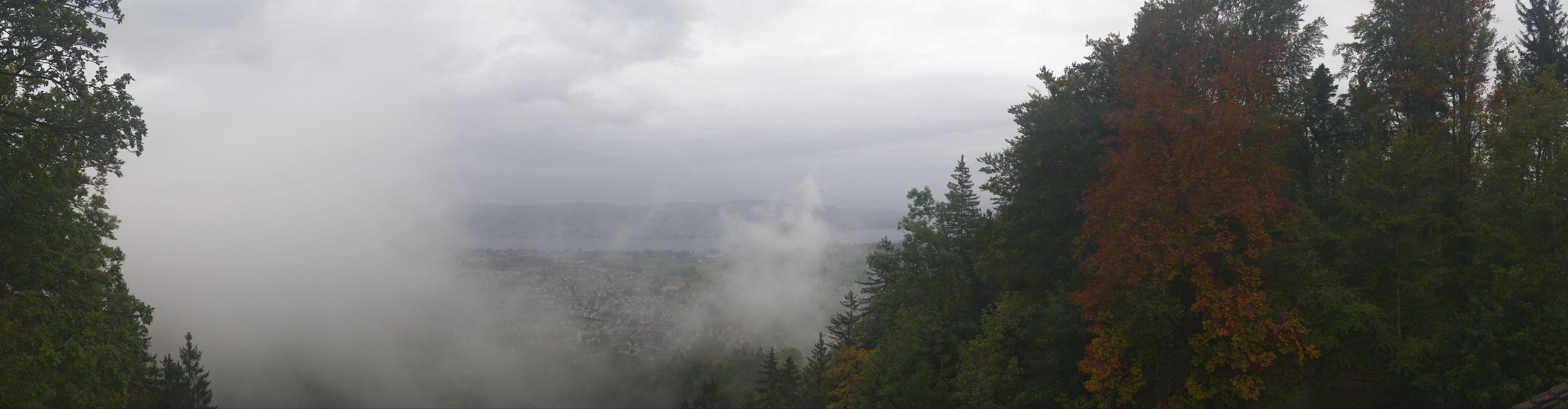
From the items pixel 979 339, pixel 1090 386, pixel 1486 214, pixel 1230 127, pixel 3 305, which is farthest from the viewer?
pixel 979 339

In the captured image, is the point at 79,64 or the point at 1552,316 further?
the point at 1552,316

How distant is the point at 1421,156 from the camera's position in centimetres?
1825

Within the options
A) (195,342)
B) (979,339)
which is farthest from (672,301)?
(979,339)

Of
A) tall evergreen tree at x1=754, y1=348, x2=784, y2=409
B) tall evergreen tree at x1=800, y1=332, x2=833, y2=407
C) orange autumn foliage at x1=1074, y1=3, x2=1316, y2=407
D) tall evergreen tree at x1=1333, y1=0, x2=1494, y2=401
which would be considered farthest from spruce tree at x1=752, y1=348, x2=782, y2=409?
tall evergreen tree at x1=1333, y1=0, x2=1494, y2=401

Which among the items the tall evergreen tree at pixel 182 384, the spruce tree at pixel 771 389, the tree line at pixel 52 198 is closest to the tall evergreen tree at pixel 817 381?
the spruce tree at pixel 771 389

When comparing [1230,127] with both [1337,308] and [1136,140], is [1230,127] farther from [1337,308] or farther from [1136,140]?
[1337,308]

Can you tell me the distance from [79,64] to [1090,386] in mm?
22266

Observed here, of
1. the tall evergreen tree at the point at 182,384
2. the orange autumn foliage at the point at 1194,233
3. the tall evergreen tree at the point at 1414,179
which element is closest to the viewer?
the orange autumn foliage at the point at 1194,233

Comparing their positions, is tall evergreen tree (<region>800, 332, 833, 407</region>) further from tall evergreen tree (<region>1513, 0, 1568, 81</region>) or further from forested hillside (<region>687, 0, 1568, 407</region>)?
tall evergreen tree (<region>1513, 0, 1568, 81</region>)

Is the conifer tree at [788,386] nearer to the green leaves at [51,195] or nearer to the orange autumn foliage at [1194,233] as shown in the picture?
the orange autumn foliage at [1194,233]

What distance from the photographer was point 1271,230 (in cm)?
1803

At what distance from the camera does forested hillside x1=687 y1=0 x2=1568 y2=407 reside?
608 inches

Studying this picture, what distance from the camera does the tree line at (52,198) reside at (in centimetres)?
1248

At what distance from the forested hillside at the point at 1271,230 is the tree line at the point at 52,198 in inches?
813
